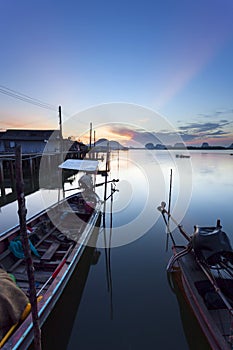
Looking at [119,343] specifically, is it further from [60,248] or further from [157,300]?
[60,248]

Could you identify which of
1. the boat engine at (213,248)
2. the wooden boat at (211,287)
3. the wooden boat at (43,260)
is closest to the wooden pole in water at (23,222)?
the wooden boat at (43,260)

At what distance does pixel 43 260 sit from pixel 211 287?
396 cm

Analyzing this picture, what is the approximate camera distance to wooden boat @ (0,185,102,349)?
9.19ft

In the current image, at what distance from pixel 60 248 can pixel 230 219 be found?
28.0 ft

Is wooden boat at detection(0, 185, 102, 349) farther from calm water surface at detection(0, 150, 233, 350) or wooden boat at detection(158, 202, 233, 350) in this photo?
wooden boat at detection(158, 202, 233, 350)

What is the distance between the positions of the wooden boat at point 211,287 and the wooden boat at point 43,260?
2599 mm

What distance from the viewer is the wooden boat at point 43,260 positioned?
9.19 ft

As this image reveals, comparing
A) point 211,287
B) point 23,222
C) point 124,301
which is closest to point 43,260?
point 124,301

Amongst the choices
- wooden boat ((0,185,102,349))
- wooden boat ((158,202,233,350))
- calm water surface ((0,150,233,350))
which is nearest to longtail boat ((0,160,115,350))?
wooden boat ((0,185,102,349))

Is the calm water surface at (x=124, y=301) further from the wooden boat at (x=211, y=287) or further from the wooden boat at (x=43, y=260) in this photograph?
the wooden boat at (x=43, y=260)

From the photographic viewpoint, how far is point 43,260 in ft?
16.2

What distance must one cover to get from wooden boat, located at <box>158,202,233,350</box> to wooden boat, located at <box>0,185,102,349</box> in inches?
102

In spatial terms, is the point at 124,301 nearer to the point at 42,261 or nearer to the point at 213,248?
the point at 42,261

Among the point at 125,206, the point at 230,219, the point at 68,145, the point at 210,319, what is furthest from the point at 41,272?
the point at 68,145
